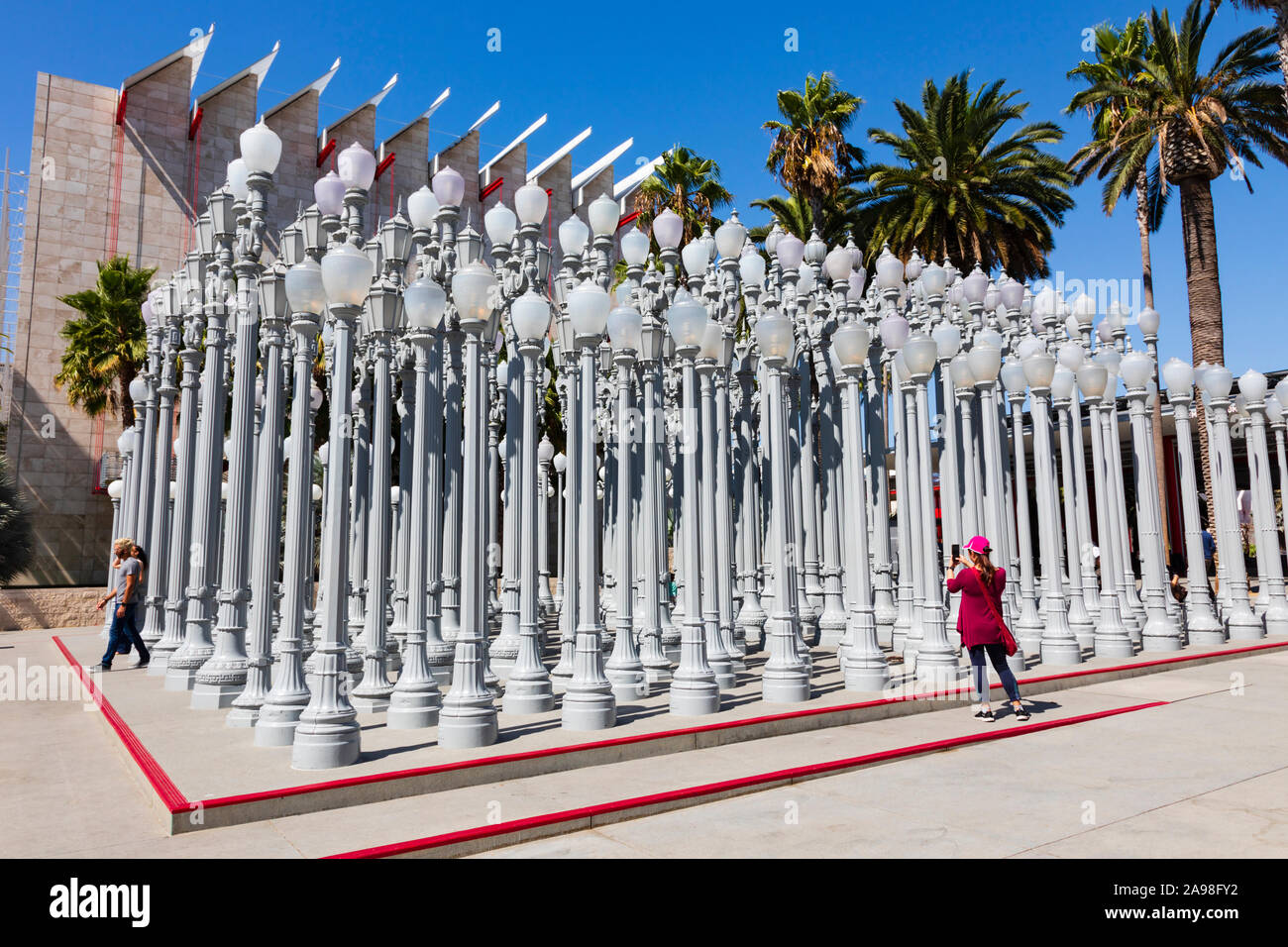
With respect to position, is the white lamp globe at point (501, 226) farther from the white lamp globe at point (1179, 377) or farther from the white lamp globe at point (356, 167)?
the white lamp globe at point (1179, 377)

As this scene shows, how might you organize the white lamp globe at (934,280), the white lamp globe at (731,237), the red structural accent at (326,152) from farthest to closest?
1. the red structural accent at (326,152)
2. the white lamp globe at (934,280)
3. the white lamp globe at (731,237)

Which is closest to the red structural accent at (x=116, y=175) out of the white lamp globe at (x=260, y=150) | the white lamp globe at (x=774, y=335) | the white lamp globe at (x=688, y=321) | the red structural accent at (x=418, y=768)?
the red structural accent at (x=418, y=768)

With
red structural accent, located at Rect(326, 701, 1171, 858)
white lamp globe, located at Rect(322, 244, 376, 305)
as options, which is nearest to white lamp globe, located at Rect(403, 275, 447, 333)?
white lamp globe, located at Rect(322, 244, 376, 305)

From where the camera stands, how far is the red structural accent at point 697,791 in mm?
4961

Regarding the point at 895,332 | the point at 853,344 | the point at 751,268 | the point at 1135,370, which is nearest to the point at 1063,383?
the point at 1135,370

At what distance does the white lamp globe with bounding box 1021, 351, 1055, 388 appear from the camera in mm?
12789

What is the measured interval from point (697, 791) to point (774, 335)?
5571 mm

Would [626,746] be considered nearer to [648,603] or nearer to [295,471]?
[648,603]

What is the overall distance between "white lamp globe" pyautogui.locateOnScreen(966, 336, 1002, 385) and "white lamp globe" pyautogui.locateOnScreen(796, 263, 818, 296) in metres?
3.00

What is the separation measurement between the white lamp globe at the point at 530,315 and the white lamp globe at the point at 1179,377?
1337 centimetres

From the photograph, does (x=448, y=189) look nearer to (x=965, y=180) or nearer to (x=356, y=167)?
(x=356, y=167)

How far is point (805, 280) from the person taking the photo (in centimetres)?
1373

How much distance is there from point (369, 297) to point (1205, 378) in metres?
16.7
